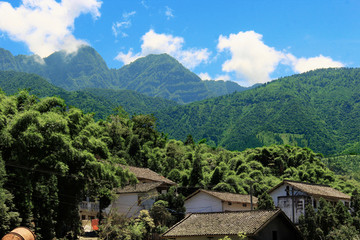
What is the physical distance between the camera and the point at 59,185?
1287 inches

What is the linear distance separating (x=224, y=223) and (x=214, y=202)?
56.0 feet

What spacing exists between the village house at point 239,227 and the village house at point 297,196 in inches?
642

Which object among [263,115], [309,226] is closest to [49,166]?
[309,226]

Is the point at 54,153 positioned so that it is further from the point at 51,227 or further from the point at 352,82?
the point at 352,82

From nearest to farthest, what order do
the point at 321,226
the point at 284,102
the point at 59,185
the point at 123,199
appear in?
the point at 59,185, the point at 321,226, the point at 123,199, the point at 284,102

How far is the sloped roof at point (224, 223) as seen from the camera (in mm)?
27622

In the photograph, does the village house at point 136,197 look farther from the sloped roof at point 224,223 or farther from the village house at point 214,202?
the sloped roof at point 224,223

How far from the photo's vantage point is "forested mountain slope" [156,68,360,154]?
149250mm

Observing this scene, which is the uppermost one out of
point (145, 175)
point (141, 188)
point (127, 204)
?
point (145, 175)

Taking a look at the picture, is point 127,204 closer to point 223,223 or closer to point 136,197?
point 136,197

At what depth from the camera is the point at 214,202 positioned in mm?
46531

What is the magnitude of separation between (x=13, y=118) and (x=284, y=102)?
155 meters

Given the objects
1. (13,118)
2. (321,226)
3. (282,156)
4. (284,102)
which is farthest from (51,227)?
(284,102)

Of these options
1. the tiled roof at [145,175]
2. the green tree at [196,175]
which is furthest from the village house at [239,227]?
the green tree at [196,175]
